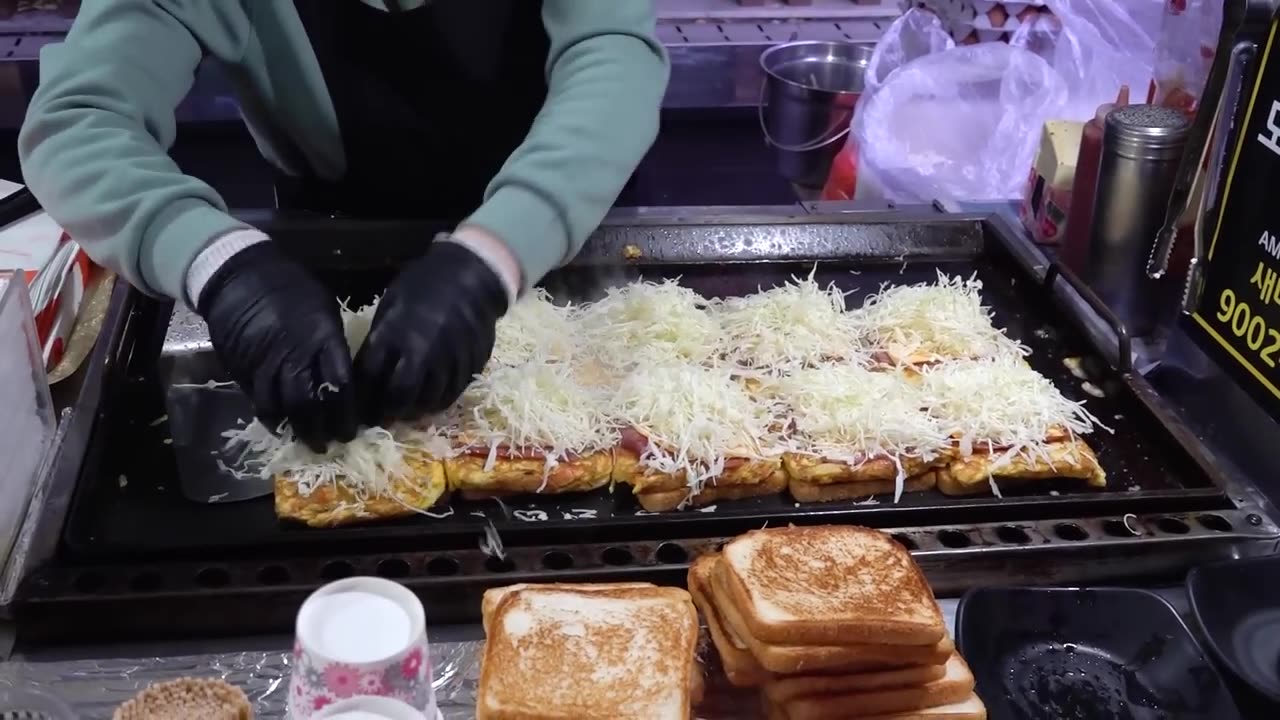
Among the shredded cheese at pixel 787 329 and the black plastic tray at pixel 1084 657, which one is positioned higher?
the black plastic tray at pixel 1084 657

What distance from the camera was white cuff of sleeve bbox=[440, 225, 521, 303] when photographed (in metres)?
1.87

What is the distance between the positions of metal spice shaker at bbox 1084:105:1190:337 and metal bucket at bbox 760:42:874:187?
170 centimetres

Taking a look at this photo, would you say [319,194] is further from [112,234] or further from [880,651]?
[880,651]

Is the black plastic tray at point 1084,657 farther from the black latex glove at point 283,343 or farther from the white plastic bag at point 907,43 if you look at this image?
the white plastic bag at point 907,43

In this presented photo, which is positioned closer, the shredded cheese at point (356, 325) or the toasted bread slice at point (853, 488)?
the toasted bread slice at point (853, 488)

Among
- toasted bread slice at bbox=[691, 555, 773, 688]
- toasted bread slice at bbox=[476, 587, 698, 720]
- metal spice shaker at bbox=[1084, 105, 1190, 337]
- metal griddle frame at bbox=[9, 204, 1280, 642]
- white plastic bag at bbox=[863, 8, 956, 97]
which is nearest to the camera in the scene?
toasted bread slice at bbox=[476, 587, 698, 720]

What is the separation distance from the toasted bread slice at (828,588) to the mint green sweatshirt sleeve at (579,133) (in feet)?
2.33

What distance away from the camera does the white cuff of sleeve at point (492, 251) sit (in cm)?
187

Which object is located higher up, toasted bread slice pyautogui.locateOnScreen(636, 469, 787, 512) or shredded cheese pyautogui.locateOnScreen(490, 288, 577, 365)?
shredded cheese pyautogui.locateOnScreen(490, 288, 577, 365)

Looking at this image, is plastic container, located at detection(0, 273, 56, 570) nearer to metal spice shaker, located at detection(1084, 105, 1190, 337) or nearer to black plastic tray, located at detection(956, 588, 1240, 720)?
black plastic tray, located at detection(956, 588, 1240, 720)

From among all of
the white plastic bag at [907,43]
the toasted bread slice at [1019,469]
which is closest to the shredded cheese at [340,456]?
the toasted bread slice at [1019,469]

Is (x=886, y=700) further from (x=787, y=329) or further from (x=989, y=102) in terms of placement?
(x=989, y=102)

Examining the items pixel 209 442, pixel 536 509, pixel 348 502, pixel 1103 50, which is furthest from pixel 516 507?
pixel 1103 50

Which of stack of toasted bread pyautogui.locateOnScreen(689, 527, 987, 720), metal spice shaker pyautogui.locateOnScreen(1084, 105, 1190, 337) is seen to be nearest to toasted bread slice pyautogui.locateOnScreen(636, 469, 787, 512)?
stack of toasted bread pyautogui.locateOnScreen(689, 527, 987, 720)
